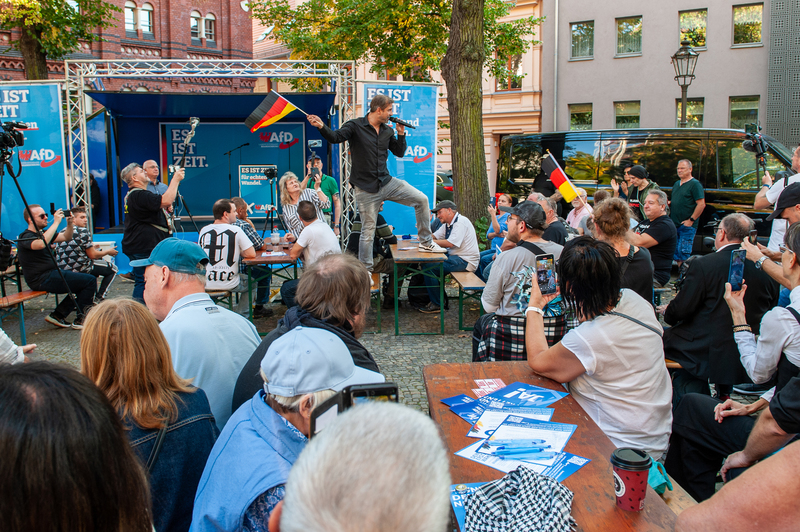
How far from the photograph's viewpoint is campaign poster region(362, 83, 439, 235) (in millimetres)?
10305

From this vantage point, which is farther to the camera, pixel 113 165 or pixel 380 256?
→ pixel 113 165

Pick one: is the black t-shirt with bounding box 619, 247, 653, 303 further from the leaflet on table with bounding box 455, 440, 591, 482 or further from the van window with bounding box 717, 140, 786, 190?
the van window with bounding box 717, 140, 786, 190

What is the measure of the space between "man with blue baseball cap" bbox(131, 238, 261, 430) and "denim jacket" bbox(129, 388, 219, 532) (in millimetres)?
538

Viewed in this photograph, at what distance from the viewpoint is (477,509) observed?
164cm

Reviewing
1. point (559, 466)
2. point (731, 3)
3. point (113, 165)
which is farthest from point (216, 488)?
point (731, 3)

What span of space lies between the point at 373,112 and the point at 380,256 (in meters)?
1.89

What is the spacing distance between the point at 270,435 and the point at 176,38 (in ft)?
106

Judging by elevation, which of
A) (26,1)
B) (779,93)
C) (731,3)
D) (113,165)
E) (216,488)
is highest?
(731,3)

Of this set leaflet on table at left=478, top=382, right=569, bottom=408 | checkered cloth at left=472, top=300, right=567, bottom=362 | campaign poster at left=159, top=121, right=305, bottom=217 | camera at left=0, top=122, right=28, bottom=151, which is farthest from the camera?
campaign poster at left=159, top=121, right=305, bottom=217

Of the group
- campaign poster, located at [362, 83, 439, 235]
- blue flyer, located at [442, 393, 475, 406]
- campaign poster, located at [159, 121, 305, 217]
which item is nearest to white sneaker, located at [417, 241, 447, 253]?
campaign poster, located at [362, 83, 439, 235]

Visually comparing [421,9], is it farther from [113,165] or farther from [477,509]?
[477,509]

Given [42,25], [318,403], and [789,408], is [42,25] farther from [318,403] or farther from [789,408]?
[789,408]

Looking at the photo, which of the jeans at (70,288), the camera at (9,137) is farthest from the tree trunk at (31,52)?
the camera at (9,137)

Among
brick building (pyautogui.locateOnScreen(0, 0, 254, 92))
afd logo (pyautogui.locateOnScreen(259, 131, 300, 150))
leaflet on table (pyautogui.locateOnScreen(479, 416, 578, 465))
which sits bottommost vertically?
leaflet on table (pyautogui.locateOnScreen(479, 416, 578, 465))
